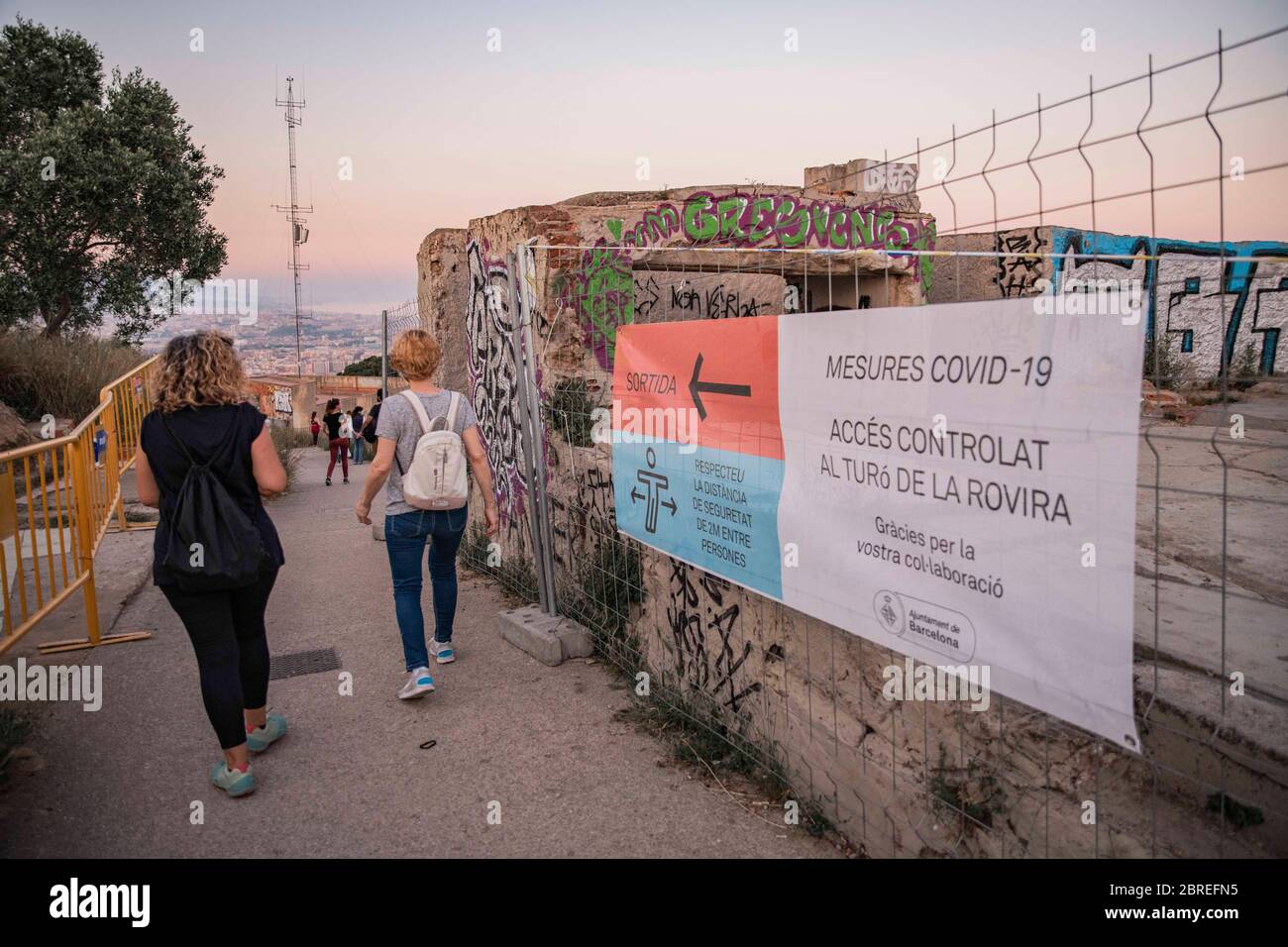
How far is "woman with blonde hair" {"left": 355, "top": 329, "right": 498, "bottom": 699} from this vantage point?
4.50 m

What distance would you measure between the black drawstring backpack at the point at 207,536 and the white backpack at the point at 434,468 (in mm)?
986

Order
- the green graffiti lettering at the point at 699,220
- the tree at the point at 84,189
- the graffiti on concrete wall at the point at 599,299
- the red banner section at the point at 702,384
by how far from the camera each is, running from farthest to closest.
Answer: the tree at the point at 84,189 < the green graffiti lettering at the point at 699,220 < the graffiti on concrete wall at the point at 599,299 < the red banner section at the point at 702,384

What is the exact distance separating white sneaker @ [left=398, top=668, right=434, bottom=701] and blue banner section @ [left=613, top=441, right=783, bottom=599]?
50.6 inches

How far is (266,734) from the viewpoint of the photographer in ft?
13.5

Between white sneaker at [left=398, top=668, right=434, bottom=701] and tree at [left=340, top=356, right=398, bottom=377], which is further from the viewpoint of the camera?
tree at [left=340, top=356, right=398, bottom=377]

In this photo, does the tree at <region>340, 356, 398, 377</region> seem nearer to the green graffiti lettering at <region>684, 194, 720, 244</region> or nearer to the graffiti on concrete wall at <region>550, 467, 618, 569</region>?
the green graffiti lettering at <region>684, 194, 720, 244</region>

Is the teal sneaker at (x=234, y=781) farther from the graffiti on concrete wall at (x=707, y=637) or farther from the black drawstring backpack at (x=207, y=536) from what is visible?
the graffiti on concrete wall at (x=707, y=637)

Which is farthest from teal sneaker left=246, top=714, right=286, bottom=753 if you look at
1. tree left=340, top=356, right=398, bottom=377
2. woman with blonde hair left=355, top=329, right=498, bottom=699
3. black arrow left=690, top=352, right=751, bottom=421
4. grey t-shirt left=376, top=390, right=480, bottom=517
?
tree left=340, top=356, right=398, bottom=377

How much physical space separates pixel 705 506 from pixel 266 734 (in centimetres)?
229

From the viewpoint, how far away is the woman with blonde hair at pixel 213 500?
137 inches

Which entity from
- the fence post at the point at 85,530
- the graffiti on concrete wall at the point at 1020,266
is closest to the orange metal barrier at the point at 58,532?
the fence post at the point at 85,530

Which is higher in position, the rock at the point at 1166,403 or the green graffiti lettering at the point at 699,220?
the green graffiti lettering at the point at 699,220
